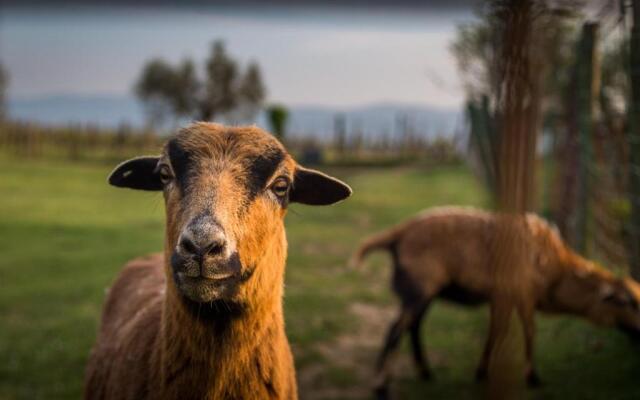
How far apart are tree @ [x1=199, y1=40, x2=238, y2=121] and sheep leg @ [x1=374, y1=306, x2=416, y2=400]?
34.3 meters

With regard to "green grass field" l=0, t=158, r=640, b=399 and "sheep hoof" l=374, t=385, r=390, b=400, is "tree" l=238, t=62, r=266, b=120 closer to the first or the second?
"green grass field" l=0, t=158, r=640, b=399

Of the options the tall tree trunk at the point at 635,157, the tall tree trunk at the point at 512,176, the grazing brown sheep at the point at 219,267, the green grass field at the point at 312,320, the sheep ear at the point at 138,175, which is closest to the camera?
the tall tree trunk at the point at 512,176

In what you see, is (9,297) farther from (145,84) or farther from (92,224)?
(145,84)

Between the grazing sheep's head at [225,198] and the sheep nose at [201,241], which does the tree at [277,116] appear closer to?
the grazing sheep's head at [225,198]

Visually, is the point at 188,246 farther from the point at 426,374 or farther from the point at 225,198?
the point at 426,374

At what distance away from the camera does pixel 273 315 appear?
109 inches

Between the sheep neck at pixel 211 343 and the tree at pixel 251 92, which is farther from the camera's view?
the tree at pixel 251 92

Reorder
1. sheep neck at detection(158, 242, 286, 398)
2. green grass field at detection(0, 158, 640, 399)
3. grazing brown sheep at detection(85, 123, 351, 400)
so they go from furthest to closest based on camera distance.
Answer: green grass field at detection(0, 158, 640, 399)
sheep neck at detection(158, 242, 286, 398)
grazing brown sheep at detection(85, 123, 351, 400)

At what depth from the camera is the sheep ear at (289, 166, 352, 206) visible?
2.97 metres

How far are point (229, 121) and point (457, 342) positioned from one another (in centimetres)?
476

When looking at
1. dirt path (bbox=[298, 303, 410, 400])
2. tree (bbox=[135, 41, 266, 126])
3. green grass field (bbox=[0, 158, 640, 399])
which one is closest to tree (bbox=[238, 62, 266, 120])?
tree (bbox=[135, 41, 266, 126])

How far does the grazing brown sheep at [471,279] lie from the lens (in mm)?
5355

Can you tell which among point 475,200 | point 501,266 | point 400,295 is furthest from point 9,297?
point 475,200

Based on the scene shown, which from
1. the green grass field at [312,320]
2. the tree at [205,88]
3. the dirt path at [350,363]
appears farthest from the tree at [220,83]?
the dirt path at [350,363]
